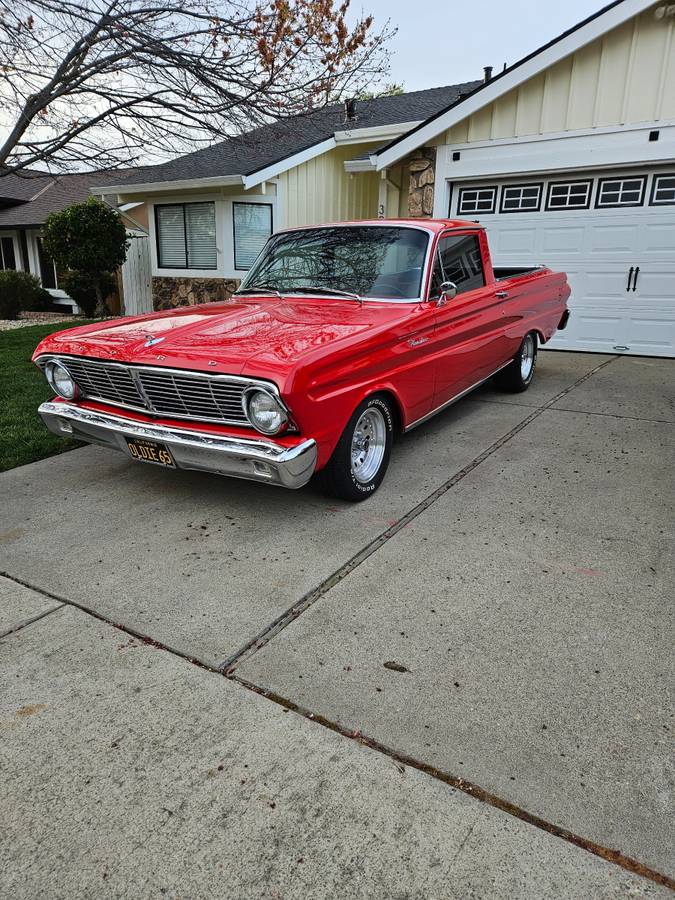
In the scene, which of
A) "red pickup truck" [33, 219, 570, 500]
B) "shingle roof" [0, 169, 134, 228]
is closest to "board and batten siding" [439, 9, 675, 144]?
"red pickup truck" [33, 219, 570, 500]

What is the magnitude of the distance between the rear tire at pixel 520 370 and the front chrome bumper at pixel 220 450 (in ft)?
13.4

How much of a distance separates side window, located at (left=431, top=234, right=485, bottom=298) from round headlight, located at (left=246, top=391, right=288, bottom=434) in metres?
1.99

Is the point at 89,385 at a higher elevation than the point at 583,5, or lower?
lower

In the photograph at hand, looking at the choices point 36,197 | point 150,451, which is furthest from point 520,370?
point 36,197

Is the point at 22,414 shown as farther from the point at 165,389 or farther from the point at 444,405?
the point at 444,405

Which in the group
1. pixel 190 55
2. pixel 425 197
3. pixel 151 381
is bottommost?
pixel 151 381

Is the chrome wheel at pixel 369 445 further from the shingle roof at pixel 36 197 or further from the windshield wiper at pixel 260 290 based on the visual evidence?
the shingle roof at pixel 36 197

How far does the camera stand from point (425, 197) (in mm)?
10820

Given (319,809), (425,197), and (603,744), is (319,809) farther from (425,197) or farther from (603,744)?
(425,197)

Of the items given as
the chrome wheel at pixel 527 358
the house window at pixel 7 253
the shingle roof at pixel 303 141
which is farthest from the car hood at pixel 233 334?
the house window at pixel 7 253

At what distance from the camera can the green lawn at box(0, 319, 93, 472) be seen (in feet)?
17.8

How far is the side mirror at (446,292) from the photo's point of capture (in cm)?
486

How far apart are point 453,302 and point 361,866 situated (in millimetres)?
4148

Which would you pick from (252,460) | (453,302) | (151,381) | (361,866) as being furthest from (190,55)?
(361,866)
